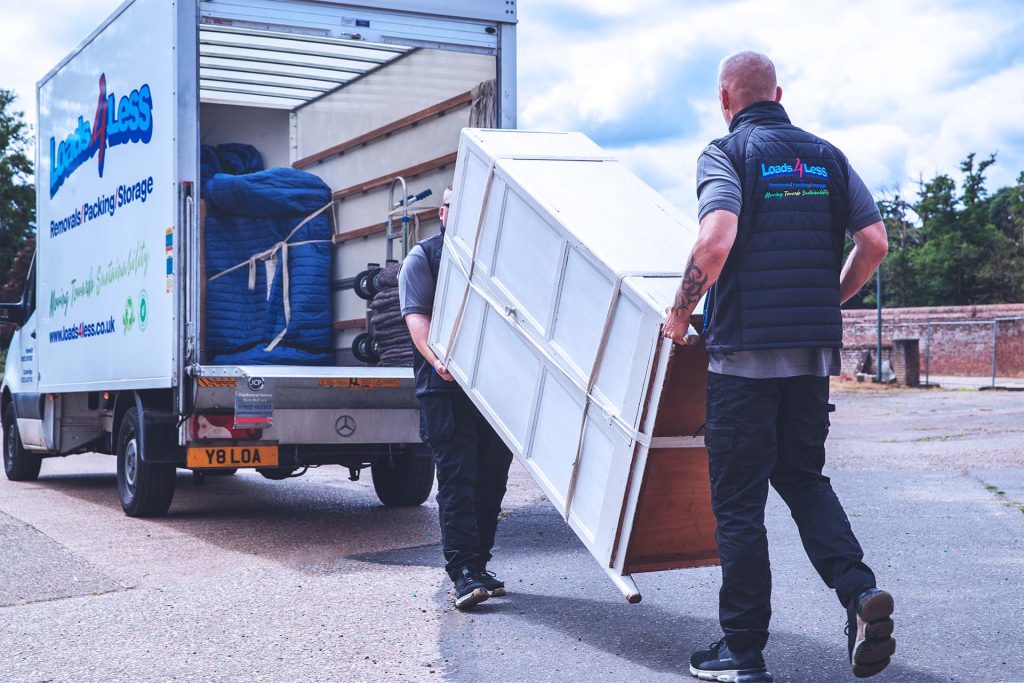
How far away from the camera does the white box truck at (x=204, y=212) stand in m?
7.13

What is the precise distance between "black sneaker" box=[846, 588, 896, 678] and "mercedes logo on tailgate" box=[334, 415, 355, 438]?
4.35m

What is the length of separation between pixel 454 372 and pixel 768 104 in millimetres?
2025

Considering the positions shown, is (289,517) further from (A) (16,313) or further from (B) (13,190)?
(B) (13,190)

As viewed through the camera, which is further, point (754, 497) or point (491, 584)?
point (491, 584)

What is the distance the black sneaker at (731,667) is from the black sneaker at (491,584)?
1468 millimetres

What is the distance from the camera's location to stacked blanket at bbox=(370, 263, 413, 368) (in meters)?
8.04

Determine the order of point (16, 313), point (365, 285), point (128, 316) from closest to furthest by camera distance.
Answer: point (128, 316) → point (365, 285) → point (16, 313)

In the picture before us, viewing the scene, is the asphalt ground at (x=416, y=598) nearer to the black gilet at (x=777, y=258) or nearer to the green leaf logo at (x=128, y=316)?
the black gilet at (x=777, y=258)

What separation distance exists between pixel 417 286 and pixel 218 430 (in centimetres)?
213

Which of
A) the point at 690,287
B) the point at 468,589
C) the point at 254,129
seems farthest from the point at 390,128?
the point at 690,287

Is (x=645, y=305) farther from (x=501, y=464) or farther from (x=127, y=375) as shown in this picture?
(x=127, y=375)

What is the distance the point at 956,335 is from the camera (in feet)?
143

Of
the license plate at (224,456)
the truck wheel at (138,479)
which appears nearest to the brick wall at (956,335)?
the truck wheel at (138,479)

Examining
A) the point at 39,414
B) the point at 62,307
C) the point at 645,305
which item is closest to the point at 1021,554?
the point at 645,305
